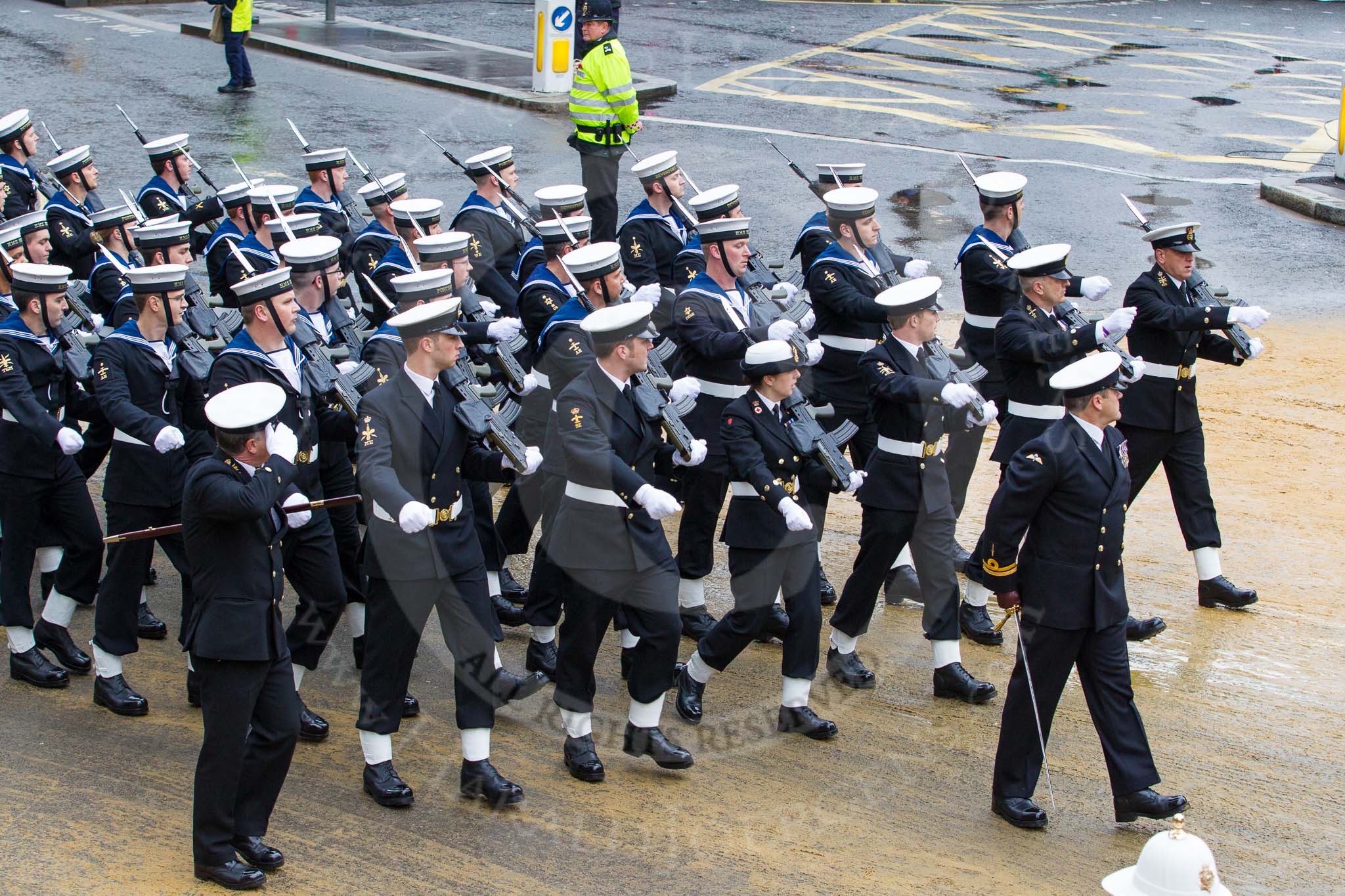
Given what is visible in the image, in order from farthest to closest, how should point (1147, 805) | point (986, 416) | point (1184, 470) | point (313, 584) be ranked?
point (1184, 470) → point (986, 416) → point (313, 584) → point (1147, 805)

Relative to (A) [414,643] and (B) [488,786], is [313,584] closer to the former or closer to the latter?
(A) [414,643]

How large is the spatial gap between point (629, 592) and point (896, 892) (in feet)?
5.02

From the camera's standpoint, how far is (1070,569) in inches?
227

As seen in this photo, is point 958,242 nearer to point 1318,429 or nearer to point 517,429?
point 1318,429

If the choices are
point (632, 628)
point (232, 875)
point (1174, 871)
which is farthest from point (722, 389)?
point (1174, 871)

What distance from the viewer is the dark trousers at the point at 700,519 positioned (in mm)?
7324

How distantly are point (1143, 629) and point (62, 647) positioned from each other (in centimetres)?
482

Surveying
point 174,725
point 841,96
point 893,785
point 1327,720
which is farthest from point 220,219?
point 841,96

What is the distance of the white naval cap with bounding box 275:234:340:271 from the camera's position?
6805mm

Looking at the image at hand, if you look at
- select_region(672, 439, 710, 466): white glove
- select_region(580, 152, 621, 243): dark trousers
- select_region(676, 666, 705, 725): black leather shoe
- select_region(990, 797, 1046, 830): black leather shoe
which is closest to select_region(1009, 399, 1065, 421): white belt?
select_region(672, 439, 710, 466): white glove

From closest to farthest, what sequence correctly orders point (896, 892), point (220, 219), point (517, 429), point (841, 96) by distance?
1. point (896, 892)
2. point (517, 429)
3. point (220, 219)
4. point (841, 96)

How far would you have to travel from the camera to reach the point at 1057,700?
19.3 feet

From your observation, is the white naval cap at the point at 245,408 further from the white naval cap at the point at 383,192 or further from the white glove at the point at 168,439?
the white naval cap at the point at 383,192

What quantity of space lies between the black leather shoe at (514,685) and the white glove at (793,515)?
125 centimetres
